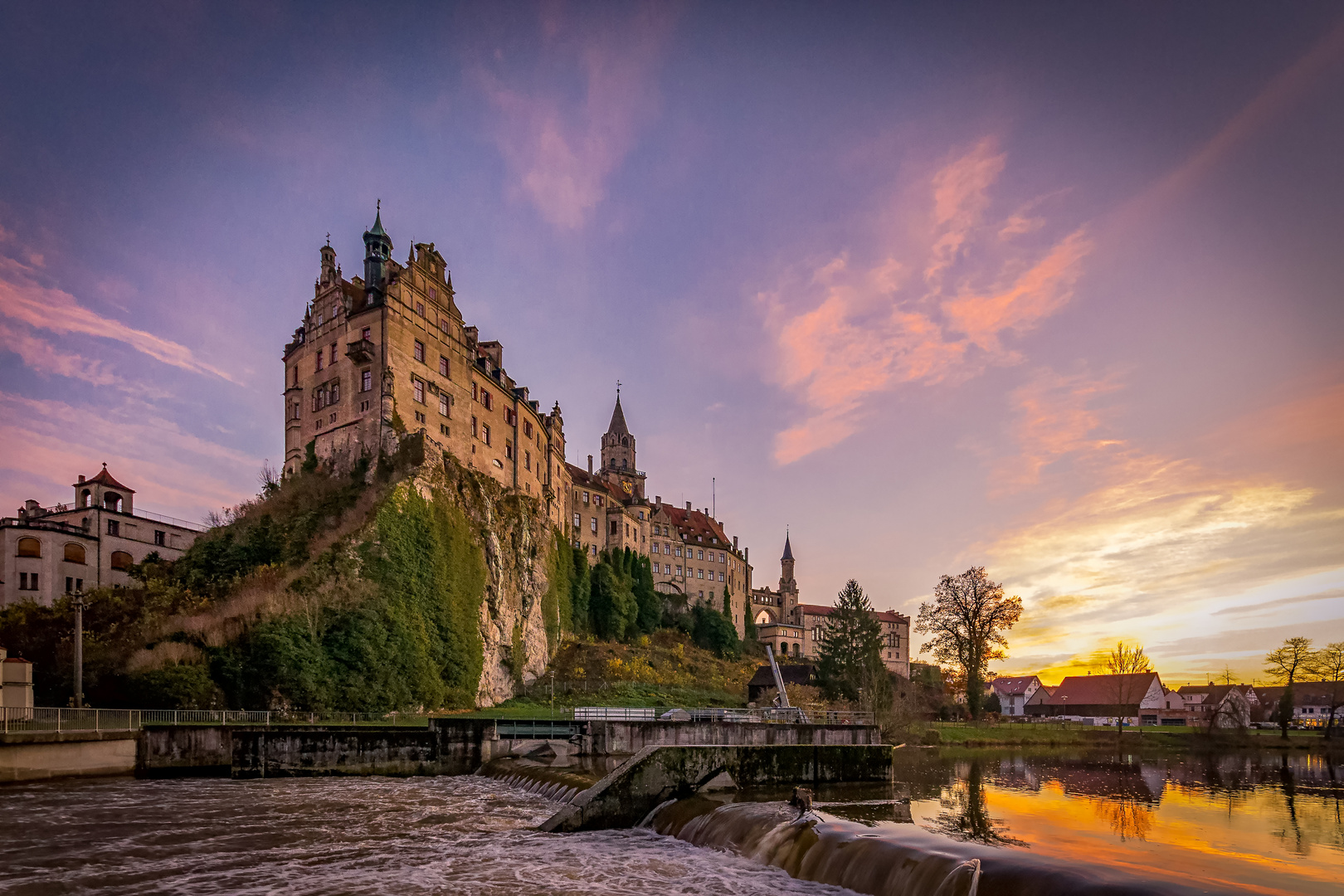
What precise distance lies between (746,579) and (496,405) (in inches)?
2551

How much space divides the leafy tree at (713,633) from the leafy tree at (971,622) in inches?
1270

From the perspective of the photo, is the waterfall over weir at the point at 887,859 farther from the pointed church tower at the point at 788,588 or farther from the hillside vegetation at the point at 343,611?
the pointed church tower at the point at 788,588

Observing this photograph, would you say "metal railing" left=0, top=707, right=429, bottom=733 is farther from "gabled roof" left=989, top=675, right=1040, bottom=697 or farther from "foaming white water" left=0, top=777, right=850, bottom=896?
"gabled roof" left=989, top=675, right=1040, bottom=697

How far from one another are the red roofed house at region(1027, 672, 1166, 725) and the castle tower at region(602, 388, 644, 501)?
6414cm

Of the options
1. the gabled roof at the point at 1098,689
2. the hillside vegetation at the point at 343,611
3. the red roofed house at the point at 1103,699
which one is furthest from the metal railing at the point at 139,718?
the gabled roof at the point at 1098,689

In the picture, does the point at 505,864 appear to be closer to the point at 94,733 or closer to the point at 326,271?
the point at 94,733

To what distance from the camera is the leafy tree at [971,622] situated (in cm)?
7012

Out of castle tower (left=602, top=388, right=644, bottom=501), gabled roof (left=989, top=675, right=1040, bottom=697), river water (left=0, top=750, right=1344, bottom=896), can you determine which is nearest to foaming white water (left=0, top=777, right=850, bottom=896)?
river water (left=0, top=750, right=1344, bottom=896)

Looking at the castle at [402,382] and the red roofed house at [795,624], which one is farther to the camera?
the red roofed house at [795,624]


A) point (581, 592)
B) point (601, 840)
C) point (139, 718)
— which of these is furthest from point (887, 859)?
point (581, 592)

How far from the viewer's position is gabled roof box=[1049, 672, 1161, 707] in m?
106

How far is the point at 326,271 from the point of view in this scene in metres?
63.6

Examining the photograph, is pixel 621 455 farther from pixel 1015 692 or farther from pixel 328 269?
pixel 1015 692

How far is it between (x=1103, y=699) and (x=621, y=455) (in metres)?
74.1
